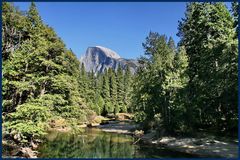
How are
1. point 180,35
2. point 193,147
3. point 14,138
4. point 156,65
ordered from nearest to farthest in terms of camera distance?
point 14,138 < point 193,147 < point 156,65 < point 180,35

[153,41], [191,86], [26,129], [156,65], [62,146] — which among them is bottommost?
[62,146]

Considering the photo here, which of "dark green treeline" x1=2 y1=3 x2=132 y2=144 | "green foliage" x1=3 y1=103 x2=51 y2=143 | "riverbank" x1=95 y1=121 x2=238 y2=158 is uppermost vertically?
"dark green treeline" x1=2 y1=3 x2=132 y2=144

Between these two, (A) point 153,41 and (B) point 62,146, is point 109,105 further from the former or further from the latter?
(B) point 62,146

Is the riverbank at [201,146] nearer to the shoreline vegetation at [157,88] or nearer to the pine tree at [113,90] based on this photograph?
the shoreline vegetation at [157,88]

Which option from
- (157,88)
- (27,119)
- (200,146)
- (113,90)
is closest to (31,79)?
(27,119)

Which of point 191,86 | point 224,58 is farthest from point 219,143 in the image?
point 191,86

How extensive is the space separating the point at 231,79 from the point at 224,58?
1922 mm

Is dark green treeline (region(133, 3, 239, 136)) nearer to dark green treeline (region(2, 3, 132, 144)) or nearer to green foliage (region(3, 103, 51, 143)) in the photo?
dark green treeline (region(2, 3, 132, 144))

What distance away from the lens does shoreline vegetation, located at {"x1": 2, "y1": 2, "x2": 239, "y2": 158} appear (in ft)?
71.7

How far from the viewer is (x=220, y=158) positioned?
21.1 metres

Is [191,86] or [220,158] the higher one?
[191,86]

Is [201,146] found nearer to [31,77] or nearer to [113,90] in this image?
[31,77]

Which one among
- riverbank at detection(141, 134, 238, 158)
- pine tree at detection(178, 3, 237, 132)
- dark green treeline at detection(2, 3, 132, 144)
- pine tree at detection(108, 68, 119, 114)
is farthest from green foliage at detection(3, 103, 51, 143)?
pine tree at detection(108, 68, 119, 114)

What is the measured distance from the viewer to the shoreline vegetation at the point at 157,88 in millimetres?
21859
